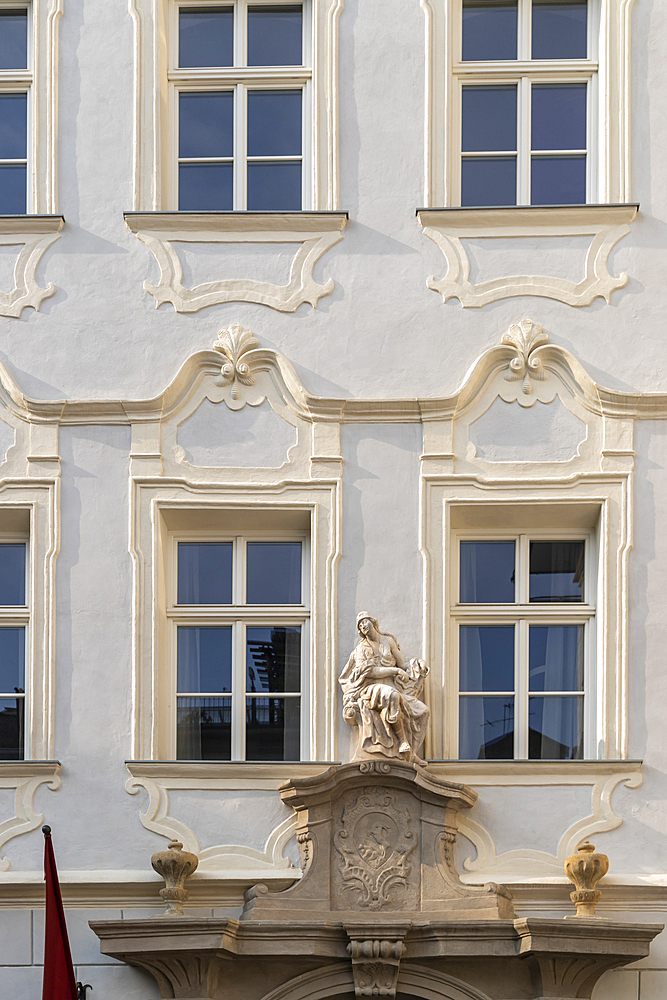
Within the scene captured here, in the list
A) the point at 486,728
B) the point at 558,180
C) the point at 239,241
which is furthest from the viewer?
the point at 558,180

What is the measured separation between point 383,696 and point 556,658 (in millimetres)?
1160

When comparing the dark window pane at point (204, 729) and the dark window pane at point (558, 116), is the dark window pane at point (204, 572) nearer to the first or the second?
the dark window pane at point (204, 729)

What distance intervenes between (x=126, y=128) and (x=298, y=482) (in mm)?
2418

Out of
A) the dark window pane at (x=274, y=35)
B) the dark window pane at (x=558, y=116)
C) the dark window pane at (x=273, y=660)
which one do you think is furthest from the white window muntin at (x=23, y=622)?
the dark window pane at (x=558, y=116)

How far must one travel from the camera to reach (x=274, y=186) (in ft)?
33.3

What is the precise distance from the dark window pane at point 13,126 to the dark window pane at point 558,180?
3108 millimetres

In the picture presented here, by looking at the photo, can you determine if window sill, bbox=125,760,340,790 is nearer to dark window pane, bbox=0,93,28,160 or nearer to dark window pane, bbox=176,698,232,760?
dark window pane, bbox=176,698,232,760

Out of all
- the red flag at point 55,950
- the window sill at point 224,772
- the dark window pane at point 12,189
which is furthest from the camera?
the dark window pane at point 12,189

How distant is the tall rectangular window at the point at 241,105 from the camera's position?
10125mm

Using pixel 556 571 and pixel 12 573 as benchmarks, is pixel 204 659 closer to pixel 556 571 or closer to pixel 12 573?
pixel 12 573

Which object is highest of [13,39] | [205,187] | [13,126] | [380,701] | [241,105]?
[13,39]

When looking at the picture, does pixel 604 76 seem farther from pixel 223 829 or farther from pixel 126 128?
pixel 223 829

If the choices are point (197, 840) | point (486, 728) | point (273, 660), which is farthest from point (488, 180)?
point (197, 840)

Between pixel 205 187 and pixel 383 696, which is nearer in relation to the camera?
pixel 383 696
